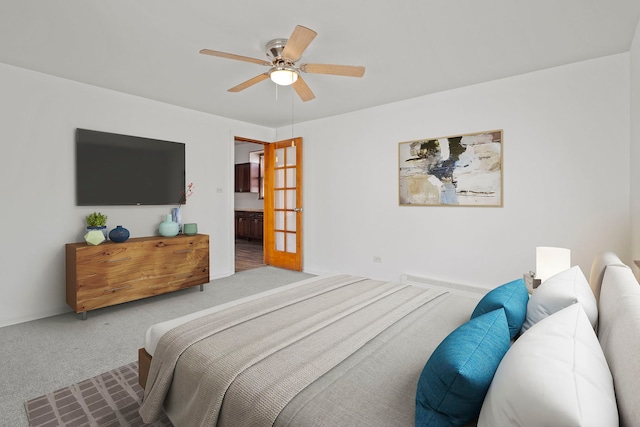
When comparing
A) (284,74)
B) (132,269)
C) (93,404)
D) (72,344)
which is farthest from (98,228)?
(284,74)

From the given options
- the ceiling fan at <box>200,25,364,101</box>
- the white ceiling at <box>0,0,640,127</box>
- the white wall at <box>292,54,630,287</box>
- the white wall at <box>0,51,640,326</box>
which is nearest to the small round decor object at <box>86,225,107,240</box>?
the white wall at <box>0,51,640,326</box>

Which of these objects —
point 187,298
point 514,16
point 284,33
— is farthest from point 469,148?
point 187,298

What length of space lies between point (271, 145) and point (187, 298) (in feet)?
9.64

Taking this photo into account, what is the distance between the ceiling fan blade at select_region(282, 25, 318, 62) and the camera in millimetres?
2014

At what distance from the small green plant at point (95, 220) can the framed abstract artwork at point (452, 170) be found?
11.6ft

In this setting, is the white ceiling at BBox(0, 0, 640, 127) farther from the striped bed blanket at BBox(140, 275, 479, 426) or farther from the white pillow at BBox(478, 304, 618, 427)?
the white pillow at BBox(478, 304, 618, 427)

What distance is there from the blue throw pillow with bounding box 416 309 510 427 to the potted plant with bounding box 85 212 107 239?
148 inches

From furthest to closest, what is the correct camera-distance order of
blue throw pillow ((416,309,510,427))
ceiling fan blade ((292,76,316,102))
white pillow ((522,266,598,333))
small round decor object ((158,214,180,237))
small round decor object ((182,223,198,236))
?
small round decor object ((182,223,198,236))
small round decor object ((158,214,180,237))
ceiling fan blade ((292,76,316,102))
white pillow ((522,266,598,333))
blue throw pillow ((416,309,510,427))

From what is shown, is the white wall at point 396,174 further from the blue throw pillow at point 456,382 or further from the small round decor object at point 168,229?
the blue throw pillow at point 456,382

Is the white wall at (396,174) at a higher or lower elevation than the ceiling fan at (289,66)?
lower

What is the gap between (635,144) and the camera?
8.55 ft

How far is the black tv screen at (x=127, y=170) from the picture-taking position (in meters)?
3.56

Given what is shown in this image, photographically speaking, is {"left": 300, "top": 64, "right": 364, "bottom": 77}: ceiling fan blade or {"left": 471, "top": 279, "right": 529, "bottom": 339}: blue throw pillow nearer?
{"left": 471, "top": 279, "right": 529, "bottom": 339}: blue throw pillow

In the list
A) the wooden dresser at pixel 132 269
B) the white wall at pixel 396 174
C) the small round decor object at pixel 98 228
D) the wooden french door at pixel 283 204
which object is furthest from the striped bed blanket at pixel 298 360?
the wooden french door at pixel 283 204
